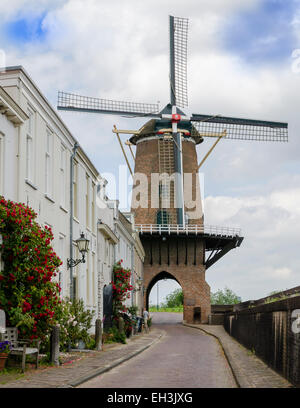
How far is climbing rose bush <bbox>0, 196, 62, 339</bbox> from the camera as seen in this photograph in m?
14.6

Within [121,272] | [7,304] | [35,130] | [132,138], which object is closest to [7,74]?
[35,130]

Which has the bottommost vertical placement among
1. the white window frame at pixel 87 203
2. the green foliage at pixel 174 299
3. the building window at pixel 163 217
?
the green foliage at pixel 174 299

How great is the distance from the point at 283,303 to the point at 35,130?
8.13 meters

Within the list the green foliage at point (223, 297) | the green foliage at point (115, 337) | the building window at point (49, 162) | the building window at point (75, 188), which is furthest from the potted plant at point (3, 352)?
the green foliage at point (223, 297)

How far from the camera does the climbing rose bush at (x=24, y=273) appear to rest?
14.6m

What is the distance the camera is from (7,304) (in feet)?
48.5

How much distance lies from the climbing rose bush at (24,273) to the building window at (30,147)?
2.46 metres

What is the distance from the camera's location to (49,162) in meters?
19.8

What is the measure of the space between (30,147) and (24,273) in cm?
401

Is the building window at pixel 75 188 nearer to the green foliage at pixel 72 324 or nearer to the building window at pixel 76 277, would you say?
the building window at pixel 76 277

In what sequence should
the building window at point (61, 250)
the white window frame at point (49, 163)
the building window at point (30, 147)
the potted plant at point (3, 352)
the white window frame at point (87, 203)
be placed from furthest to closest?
the white window frame at point (87, 203), the building window at point (61, 250), the white window frame at point (49, 163), the building window at point (30, 147), the potted plant at point (3, 352)

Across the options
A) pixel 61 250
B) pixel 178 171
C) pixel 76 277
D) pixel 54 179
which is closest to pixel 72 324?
pixel 61 250
